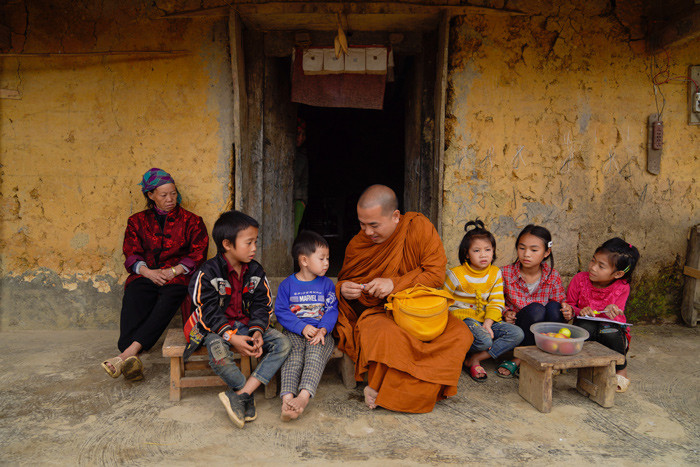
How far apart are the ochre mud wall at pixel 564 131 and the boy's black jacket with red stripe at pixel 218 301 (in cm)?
187

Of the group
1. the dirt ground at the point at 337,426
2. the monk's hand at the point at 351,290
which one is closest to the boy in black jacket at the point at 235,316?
the dirt ground at the point at 337,426

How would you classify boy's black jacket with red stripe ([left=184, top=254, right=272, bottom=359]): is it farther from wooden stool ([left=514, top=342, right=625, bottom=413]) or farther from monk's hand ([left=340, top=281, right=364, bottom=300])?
wooden stool ([left=514, top=342, right=625, bottom=413])

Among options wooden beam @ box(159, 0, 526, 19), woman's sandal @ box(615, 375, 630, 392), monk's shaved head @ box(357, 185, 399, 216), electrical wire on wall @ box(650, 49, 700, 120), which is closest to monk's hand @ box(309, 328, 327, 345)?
monk's shaved head @ box(357, 185, 399, 216)

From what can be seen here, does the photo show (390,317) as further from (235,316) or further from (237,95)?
(237,95)

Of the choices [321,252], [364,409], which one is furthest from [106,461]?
[321,252]

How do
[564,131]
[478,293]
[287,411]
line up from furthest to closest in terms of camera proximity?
1. [564,131]
2. [478,293]
3. [287,411]

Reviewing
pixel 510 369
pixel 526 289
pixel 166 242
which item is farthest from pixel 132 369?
pixel 526 289

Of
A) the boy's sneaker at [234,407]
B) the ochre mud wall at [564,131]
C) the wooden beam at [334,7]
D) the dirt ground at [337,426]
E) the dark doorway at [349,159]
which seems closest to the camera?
the dirt ground at [337,426]

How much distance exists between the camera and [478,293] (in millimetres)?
3256

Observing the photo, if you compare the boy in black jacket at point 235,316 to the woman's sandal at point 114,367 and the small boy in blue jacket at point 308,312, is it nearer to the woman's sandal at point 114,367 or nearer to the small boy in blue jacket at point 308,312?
the small boy in blue jacket at point 308,312

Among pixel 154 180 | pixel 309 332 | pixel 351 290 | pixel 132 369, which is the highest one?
pixel 154 180

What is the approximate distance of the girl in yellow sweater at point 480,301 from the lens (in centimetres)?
312

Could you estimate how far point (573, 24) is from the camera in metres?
4.01

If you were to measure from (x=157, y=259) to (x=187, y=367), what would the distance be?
110 cm
